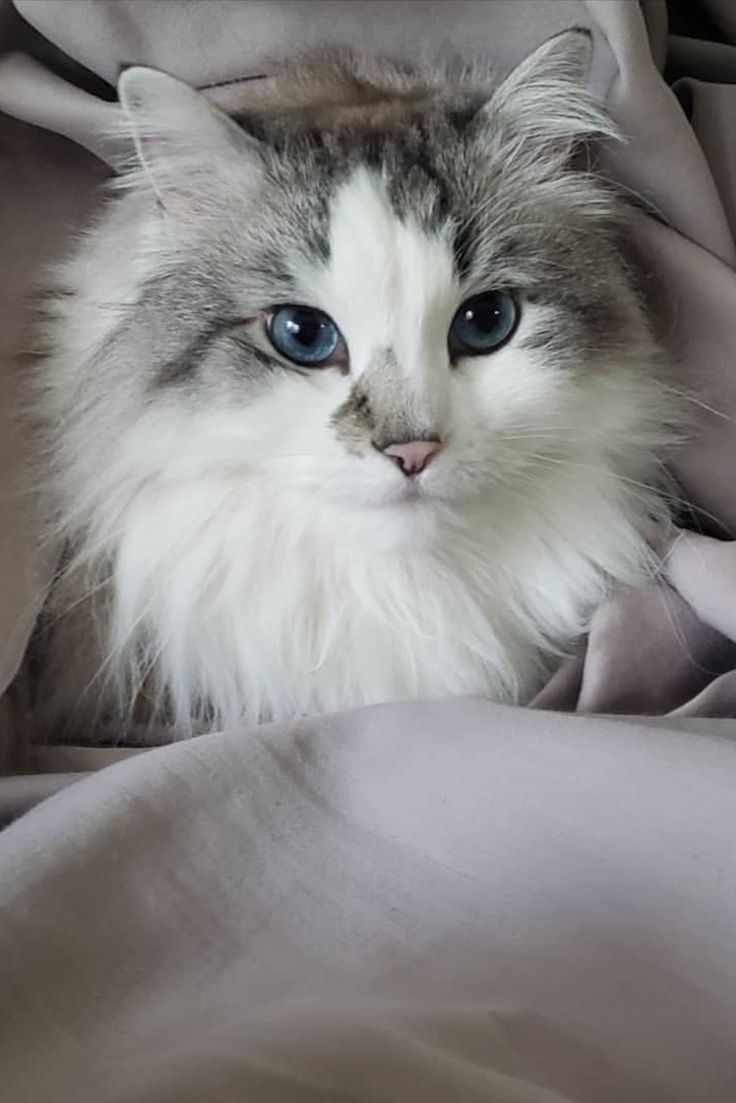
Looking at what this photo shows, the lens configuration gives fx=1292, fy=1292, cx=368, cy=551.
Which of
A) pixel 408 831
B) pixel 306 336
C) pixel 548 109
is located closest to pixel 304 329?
pixel 306 336

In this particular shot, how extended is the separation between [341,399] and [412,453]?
0.09m

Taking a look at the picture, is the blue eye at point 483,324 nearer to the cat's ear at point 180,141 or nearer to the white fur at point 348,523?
the white fur at point 348,523

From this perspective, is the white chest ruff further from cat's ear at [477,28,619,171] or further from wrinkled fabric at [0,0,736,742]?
cat's ear at [477,28,619,171]

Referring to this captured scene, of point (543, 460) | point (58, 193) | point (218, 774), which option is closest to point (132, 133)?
point (58, 193)

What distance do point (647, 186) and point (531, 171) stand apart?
0.38 ft

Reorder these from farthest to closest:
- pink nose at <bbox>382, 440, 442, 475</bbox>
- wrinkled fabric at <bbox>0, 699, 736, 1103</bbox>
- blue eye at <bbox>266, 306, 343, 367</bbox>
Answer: blue eye at <bbox>266, 306, 343, 367</bbox> → pink nose at <bbox>382, 440, 442, 475</bbox> → wrinkled fabric at <bbox>0, 699, 736, 1103</bbox>

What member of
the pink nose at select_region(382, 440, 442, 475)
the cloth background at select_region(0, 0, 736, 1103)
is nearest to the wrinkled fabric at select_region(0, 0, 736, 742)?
the cloth background at select_region(0, 0, 736, 1103)

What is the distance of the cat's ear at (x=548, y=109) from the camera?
45.5 inches

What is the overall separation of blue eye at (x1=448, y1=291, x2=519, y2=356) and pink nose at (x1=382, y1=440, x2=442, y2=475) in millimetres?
143

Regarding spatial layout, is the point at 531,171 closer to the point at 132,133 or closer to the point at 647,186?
the point at 647,186

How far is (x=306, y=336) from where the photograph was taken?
3.73ft

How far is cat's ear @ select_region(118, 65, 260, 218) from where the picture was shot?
1.12m

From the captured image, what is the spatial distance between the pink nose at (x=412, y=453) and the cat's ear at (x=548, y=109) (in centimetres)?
36

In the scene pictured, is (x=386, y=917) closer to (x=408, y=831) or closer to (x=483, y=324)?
(x=408, y=831)
